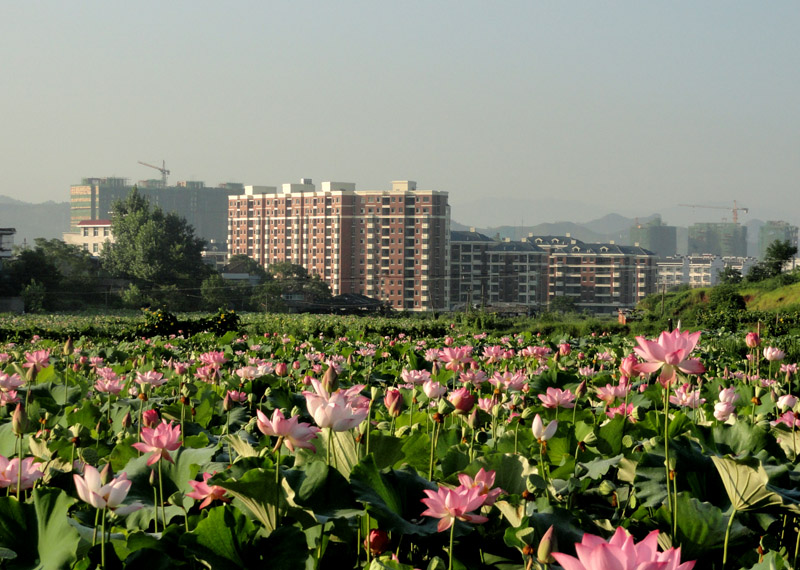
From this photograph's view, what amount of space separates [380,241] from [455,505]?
103 metres

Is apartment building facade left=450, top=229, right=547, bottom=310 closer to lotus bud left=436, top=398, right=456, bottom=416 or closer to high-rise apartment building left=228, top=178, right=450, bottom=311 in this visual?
high-rise apartment building left=228, top=178, right=450, bottom=311

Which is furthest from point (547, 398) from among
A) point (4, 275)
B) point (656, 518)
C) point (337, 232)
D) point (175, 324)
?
point (337, 232)

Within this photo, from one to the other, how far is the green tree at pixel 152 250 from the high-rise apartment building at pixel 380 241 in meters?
37.1

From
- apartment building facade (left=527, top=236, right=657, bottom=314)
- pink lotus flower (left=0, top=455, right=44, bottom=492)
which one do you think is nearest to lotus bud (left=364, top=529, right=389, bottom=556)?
pink lotus flower (left=0, top=455, right=44, bottom=492)

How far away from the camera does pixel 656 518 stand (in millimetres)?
1848

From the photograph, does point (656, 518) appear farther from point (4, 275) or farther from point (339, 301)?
point (339, 301)

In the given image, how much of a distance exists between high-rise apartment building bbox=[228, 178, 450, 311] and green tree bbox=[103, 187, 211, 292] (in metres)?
37.1

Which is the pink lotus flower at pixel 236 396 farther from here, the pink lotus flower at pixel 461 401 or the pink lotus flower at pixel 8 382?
the pink lotus flower at pixel 461 401

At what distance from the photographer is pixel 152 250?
65.9 meters

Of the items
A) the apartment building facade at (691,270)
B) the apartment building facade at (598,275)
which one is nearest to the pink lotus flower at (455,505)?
the apartment building facade at (598,275)

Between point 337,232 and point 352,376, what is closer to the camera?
point 352,376

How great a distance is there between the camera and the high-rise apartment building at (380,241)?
104 metres

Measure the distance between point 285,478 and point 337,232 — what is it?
104807 millimetres

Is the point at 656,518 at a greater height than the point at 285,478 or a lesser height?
lesser
